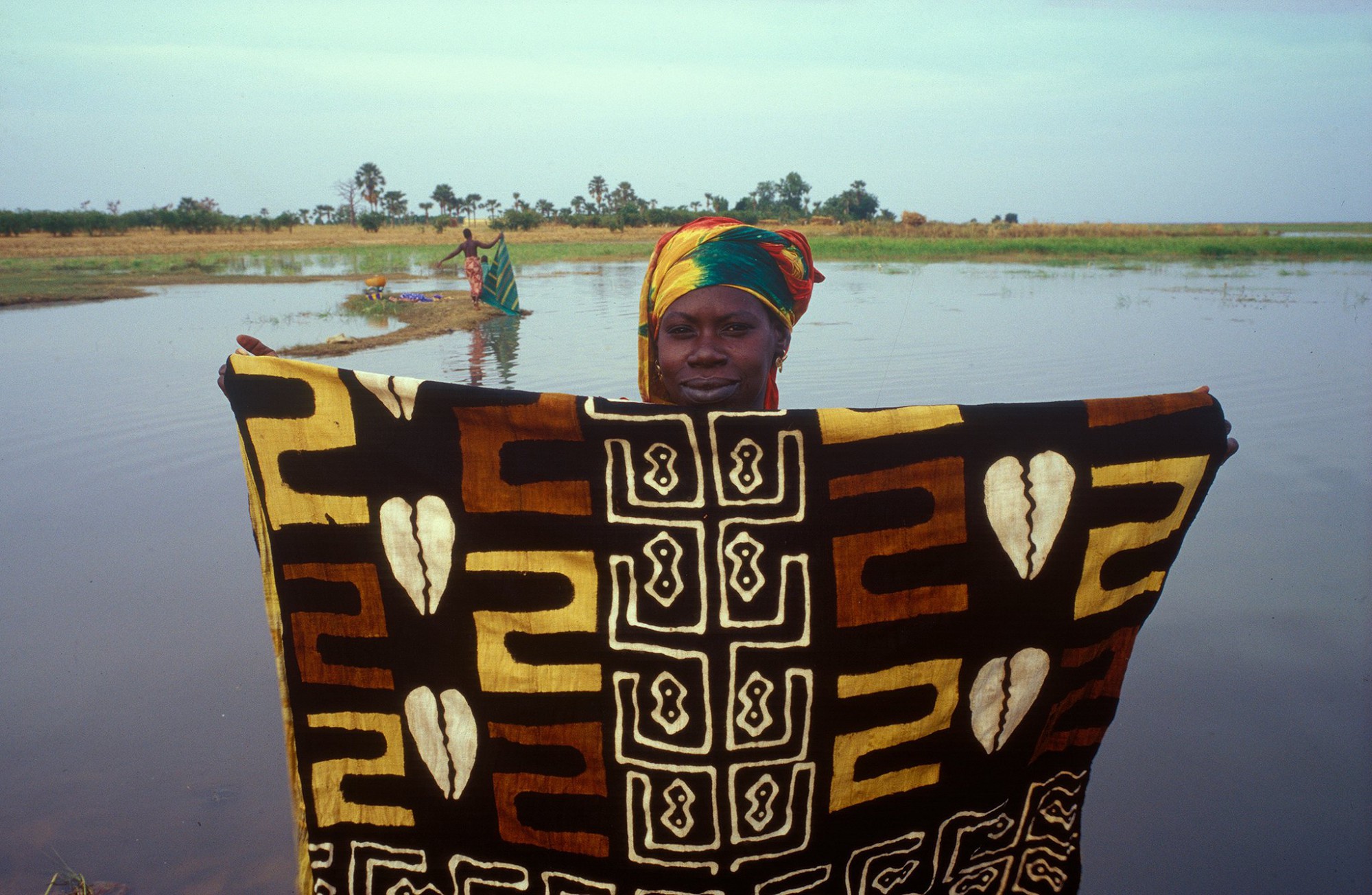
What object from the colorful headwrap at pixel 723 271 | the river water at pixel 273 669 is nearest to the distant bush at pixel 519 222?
the river water at pixel 273 669

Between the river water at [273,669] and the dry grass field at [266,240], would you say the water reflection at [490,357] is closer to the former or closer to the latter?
the river water at [273,669]

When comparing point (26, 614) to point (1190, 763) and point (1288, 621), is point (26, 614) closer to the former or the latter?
point (1190, 763)

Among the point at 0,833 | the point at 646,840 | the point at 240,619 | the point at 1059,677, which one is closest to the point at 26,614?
the point at 240,619

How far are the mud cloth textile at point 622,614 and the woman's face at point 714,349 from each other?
0.44 metres

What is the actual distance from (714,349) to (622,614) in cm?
67

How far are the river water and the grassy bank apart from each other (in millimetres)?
11751

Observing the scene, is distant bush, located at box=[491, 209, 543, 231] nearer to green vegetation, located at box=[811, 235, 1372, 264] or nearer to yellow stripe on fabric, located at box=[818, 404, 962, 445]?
green vegetation, located at box=[811, 235, 1372, 264]

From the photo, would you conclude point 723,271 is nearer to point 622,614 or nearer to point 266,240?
point 622,614

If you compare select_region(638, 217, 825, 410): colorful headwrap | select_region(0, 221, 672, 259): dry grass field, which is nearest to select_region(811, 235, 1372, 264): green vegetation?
select_region(0, 221, 672, 259): dry grass field

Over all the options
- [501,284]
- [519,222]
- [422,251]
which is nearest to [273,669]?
[501,284]

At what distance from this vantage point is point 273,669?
124 inches

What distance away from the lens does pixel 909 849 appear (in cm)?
145

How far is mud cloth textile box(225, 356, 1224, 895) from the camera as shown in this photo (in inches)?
52.9

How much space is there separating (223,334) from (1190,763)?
11591 millimetres
